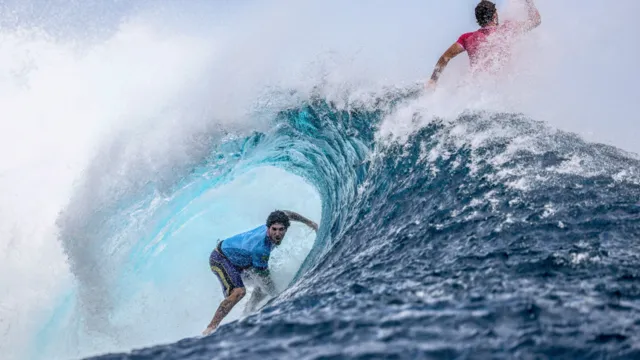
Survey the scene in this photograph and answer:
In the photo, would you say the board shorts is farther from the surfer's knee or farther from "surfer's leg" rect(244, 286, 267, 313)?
"surfer's leg" rect(244, 286, 267, 313)

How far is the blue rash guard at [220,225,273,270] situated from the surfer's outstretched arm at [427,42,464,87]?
2215mm

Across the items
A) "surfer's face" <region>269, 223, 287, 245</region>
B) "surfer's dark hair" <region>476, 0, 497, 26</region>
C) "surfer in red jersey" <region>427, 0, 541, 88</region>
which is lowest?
"surfer's face" <region>269, 223, 287, 245</region>

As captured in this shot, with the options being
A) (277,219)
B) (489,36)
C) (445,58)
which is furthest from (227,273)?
(489,36)

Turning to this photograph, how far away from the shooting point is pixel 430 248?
138 inches

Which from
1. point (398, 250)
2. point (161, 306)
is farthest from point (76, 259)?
point (398, 250)

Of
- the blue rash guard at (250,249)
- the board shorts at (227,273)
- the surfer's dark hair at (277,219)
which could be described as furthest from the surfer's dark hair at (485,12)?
the board shorts at (227,273)

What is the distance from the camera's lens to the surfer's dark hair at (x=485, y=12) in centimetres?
508

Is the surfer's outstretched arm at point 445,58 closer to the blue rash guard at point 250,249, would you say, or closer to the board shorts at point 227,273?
the blue rash guard at point 250,249

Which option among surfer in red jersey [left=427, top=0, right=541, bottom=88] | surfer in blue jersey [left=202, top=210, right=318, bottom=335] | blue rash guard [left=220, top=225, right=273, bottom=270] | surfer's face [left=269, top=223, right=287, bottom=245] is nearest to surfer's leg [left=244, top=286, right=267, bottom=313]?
surfer in blue jersey [left=202, top=210, right=318, bottom=335]

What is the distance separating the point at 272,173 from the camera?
386 inches

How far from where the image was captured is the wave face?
7.40ft

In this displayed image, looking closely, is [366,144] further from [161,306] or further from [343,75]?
[161,306]

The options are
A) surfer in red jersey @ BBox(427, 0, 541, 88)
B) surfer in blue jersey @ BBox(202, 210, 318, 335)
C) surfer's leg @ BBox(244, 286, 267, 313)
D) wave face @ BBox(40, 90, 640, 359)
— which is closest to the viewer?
wave face @ BBox(40, 90, 640, 359)

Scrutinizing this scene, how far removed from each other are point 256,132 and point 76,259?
2827 mm
